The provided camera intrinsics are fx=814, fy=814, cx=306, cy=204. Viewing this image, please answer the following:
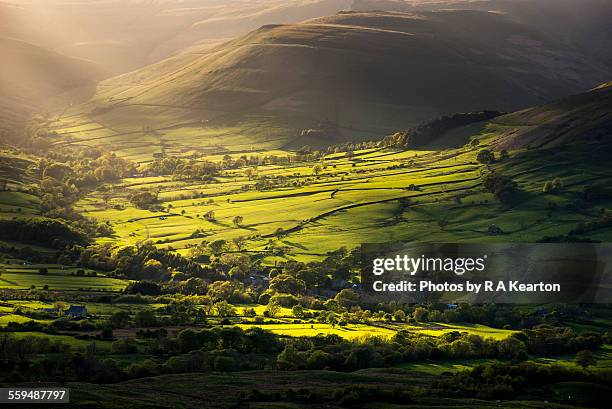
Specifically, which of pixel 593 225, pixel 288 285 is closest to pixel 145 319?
pixel 288 285

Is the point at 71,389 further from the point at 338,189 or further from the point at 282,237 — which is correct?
the point at 338,189

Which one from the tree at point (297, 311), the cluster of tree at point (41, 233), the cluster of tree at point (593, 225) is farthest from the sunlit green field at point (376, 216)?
the tree at point (297, 311)

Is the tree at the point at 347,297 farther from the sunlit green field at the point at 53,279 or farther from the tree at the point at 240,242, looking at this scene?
the sunlit green field at the point at 53,279

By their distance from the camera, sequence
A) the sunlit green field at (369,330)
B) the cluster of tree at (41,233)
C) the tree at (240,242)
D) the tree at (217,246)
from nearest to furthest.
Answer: the sunlit green field at (369,330) → the tree at (217,246) → the tree at (240,242) → the cluster of tree at (41,233)

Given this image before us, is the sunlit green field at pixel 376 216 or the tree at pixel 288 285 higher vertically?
the sunlit green field at pixel 376 216

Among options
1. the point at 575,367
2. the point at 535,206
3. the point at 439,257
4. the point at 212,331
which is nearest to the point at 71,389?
the point at 212,331

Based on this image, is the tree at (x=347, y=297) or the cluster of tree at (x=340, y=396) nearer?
the cluster of tree at (x=340, y=396)

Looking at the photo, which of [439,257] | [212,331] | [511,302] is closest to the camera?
[212,331]

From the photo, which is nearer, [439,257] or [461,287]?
[461,287]
